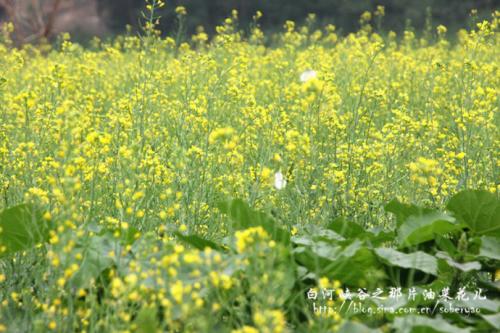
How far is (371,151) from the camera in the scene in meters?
4.42

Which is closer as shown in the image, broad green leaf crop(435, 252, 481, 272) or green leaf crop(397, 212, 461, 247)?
broad green leaf crop(435, 252, 481, 272)

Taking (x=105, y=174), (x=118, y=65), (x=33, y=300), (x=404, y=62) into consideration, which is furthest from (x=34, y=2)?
(x=33, y=300)

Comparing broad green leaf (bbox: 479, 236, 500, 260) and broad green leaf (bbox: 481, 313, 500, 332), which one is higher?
broad green leaf (bbox: 479, 236, 500, 260)

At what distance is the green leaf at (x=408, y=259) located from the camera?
2.96 metres

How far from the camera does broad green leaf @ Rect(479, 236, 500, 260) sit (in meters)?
3.08

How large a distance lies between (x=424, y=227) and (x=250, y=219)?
71cm

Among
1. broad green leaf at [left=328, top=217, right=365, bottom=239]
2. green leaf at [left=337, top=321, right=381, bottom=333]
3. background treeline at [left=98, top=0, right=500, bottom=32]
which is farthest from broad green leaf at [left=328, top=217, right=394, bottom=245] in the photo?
background treeline at [left=98, top=0, right=500, bottom=32]

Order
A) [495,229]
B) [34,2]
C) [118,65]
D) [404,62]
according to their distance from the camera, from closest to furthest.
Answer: [495,229], [404,62], [118,65], [34,2]

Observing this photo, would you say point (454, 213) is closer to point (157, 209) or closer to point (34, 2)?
point (157, 209)

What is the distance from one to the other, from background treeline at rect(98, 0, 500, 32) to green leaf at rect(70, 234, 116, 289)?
13.3 metres

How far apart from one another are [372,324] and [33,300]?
130cm

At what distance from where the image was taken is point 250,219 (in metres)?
3.17

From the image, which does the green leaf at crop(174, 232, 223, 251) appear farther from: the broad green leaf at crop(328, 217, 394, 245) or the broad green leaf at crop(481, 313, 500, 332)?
the broad green leaf at crop(481, 313, 500, 332)

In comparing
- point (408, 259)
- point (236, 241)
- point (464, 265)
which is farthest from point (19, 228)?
point (464, 265)
